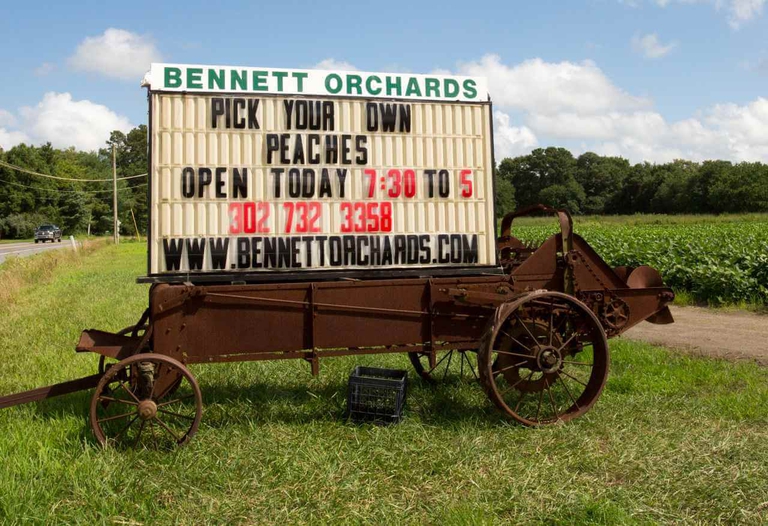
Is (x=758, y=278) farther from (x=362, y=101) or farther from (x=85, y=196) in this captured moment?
(x=85, y=196)

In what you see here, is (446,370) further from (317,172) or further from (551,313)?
(317,172)

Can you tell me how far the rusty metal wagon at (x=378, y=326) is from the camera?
5066 mm

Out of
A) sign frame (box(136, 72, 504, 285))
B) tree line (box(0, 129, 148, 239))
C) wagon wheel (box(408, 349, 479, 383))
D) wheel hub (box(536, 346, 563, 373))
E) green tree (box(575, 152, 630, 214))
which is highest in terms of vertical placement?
green tree (box(575, 152, 630, 214))

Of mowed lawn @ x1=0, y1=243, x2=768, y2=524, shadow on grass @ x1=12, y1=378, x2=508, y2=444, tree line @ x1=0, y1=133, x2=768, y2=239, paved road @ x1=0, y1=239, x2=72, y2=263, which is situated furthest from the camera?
tree line @ x1=0, y1=133, x2=768, y2=239

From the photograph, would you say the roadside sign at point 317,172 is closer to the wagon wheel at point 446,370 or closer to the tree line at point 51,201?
the wagon wheel at point 446,370

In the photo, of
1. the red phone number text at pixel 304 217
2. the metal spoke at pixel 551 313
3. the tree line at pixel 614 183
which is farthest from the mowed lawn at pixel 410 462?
the tree line at pixel 614 183

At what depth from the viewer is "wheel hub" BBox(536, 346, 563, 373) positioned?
18.4 ft

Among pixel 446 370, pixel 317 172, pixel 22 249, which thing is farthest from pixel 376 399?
pixel 22 249

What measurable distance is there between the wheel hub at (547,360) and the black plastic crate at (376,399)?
129cm

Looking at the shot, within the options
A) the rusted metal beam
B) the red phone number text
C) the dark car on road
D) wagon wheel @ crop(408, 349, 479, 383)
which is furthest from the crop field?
the dark car on road

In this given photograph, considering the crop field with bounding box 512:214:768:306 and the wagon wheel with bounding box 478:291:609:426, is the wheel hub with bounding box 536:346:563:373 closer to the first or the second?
the wagon wheel with bounding box 478:291:609:426

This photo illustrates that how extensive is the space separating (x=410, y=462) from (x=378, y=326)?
1240mm

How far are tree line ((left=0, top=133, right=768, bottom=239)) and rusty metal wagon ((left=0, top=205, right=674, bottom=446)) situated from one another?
2392 inches

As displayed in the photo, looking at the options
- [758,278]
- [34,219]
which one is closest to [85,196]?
[34,219]
